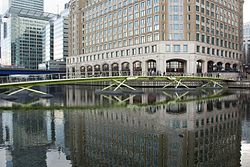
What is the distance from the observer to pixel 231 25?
106938 mm

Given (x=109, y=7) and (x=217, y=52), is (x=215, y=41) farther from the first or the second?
(x=109, y=7)

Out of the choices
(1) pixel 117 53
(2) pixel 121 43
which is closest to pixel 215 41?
(2) pixel 121 43

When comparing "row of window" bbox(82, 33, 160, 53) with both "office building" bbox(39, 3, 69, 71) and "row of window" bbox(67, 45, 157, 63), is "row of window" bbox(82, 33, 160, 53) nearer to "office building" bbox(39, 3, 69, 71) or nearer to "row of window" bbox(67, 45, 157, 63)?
"row of window" bbox(67, 45, 157, 63)

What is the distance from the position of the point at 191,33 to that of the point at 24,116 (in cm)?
7446

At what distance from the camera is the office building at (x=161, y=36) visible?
283 feet

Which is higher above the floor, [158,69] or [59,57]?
[59,57]

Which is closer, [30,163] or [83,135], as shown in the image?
[30,163]

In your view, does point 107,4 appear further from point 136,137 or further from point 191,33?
point 136,137

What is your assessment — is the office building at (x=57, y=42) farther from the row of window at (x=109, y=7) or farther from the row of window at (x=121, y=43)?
the row of window at (x=109, y=7)

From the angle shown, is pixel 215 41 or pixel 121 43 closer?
pixel 215 41

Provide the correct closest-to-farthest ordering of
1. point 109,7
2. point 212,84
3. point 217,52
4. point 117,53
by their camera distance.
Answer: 1. point 212,84
2. point 217,52
3. point 117,53
4. point 109,7

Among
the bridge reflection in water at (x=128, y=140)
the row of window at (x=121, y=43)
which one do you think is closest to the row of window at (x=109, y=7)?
the row of window at (x=121, y=43)

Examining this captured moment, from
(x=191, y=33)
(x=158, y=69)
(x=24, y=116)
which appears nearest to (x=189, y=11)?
(x=191, y=33)

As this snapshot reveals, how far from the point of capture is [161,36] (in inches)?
3374
